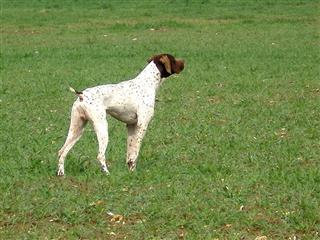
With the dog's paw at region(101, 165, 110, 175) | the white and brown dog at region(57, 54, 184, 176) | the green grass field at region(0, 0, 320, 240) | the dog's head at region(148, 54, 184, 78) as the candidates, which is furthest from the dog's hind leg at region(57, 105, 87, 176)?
the dog's head at region(148, 54, 184, 78)

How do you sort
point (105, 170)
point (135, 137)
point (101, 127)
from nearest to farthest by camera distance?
point (101, 127)
point (105, 170)
point (135, 137)

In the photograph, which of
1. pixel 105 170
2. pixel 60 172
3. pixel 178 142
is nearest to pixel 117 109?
pixel 105 170

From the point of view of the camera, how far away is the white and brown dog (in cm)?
902

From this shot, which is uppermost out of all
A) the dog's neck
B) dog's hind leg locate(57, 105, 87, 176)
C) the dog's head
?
the dog's head

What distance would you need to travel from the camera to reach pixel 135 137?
9492 mm

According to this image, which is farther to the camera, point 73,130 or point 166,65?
point 166,65

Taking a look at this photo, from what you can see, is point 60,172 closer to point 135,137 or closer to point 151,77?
point 135,137

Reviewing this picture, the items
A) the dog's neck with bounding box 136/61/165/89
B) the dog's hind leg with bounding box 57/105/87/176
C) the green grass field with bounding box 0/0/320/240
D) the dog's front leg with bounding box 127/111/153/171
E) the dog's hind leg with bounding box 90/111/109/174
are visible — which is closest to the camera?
the green grass field with bounding box 0/0/320/240

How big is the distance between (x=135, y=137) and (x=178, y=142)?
6.44ft

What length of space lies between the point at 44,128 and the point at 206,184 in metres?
4.32

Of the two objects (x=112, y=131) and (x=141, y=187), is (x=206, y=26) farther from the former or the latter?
(x=141, y=187)

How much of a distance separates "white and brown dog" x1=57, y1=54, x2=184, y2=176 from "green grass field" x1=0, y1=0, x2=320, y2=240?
326 mm

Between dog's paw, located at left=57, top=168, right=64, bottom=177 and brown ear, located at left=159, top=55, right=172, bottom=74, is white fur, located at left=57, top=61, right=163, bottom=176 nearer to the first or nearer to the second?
dog's paw, located at left=57, top=168, right=64, bottom=177

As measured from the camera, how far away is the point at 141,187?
8703 mm
